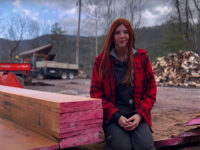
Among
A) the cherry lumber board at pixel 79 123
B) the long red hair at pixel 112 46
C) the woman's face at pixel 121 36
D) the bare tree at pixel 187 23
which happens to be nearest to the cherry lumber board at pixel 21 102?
the cherry lumber board at pixel 79 123

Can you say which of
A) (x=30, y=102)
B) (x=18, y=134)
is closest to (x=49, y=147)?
(x=18, y=134)

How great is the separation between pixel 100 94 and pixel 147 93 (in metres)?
0.48

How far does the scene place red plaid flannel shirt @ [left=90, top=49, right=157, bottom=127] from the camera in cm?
207

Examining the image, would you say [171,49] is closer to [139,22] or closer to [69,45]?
[139,22]

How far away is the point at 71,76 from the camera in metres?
20.5

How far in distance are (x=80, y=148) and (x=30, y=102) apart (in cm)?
69

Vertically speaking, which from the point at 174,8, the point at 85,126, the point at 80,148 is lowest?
the point at 80,148

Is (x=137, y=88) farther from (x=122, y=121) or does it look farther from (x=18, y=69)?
(x=18, y=69)

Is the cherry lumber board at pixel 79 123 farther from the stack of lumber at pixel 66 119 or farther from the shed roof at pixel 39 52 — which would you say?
the shed roof at pixel 39 52

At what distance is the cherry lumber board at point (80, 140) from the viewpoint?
5.68 feet

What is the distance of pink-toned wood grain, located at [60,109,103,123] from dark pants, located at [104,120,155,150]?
20cm

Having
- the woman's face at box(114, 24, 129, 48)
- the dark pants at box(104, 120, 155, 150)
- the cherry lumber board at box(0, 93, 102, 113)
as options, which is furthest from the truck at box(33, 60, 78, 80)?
the dark pants at box(104, 120, 155, 150)

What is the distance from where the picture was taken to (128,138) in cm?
197

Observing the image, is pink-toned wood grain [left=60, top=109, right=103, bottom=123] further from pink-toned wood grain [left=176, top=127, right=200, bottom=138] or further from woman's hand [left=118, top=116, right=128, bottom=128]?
pink-toned wood grain [left=176, top=127, right=200, bottom=138]
